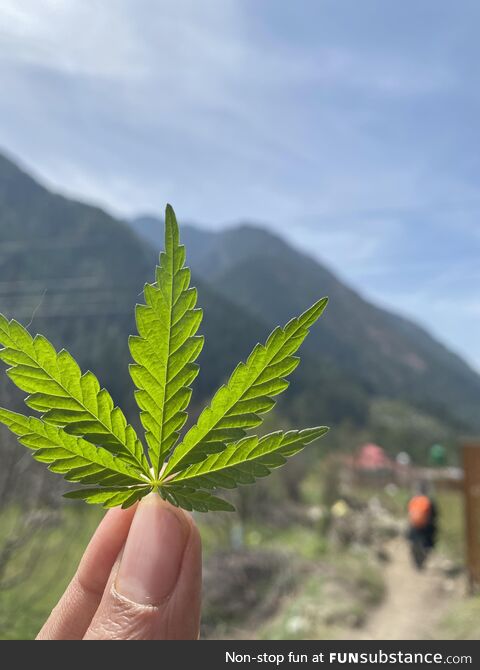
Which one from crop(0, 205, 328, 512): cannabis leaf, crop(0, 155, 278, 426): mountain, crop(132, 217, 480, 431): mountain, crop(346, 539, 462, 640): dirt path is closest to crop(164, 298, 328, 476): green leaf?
crop(0, 205, 328, 512): cannabis leaf

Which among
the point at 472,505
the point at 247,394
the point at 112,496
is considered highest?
the point at 247,394

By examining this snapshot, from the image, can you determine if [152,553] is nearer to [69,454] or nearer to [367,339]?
[69,454]

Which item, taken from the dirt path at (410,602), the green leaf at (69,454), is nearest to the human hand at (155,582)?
the green leaf at (69,454)

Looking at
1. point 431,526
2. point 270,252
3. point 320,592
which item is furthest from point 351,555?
point 270,252

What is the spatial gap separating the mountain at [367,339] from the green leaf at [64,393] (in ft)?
52.2

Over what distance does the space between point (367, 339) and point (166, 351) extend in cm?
2237

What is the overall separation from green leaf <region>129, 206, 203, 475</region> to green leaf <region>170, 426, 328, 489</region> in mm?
40

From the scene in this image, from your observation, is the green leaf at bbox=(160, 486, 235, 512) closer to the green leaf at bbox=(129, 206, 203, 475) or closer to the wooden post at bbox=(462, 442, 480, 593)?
the green leaf at bbox=(129, 206, 203, 475)

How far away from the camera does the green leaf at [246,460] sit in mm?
472

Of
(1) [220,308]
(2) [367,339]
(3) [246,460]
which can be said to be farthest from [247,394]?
(2) [367,339]

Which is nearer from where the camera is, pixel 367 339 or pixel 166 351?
pixel 166 351

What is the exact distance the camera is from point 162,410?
475 mm
